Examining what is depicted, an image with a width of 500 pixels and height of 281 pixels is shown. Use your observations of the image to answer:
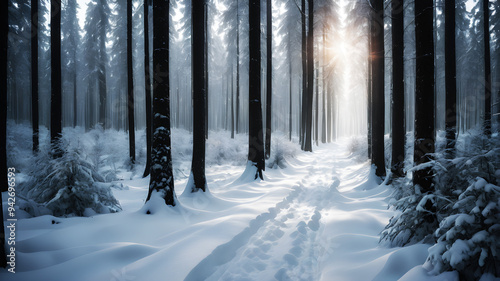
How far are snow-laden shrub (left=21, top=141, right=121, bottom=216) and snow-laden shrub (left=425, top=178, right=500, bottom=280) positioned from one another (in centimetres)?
530

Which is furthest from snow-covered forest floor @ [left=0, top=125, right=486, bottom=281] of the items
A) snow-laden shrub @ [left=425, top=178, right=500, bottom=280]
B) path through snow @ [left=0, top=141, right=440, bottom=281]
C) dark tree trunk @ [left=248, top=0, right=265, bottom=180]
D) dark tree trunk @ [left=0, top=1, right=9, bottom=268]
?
dark tree trunk @ [left=248, top=0, right=265, bottom=180]

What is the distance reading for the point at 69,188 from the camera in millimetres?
4359

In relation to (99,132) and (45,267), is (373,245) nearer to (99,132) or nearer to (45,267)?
(45,267)

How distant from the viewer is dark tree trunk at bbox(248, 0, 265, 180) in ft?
27.7

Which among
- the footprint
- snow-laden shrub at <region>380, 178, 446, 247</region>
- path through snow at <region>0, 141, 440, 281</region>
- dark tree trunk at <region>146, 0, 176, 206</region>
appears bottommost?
the footprint

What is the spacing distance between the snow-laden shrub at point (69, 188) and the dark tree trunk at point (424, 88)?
5.64 meters

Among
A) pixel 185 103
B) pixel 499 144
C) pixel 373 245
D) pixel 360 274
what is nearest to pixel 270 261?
pixel 360 274

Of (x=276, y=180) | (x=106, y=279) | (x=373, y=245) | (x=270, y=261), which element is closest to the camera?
(x=106, y=279)

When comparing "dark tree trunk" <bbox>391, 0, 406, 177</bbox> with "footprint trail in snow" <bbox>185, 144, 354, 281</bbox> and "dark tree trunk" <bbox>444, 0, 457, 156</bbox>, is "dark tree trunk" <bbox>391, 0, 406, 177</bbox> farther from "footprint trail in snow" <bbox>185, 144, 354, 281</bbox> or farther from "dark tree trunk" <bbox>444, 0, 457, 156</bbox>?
"footprint trail in snow" <bbox>185, 144, 354, 281</bbox>

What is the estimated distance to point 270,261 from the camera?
301 cm

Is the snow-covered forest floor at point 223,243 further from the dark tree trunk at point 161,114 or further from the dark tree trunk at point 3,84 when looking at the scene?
the dark tree trunk at point 161,114

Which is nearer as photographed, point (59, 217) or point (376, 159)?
point (59, 217)

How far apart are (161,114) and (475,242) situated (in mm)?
5060

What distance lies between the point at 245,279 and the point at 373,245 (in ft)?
6.45
